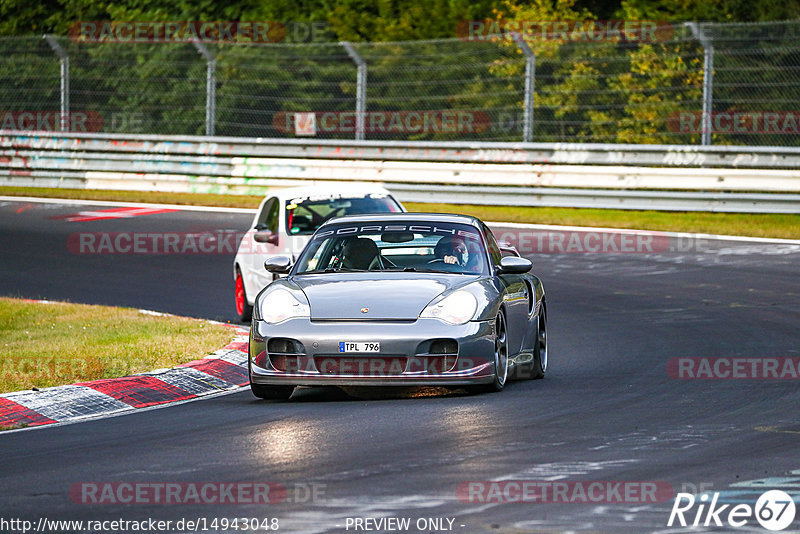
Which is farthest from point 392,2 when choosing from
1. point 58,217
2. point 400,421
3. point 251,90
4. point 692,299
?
point 400,421

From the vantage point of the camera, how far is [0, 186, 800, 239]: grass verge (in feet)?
70.9

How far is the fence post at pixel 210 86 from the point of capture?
87.5 feet

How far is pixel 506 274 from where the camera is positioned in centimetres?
1090

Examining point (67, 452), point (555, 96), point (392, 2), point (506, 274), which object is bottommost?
point (67, 452)

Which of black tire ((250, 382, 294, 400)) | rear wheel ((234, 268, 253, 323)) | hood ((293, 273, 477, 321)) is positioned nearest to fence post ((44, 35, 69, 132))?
rear wheel ((234, 268, 253, 323))

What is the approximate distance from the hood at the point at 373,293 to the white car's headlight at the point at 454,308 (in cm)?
6

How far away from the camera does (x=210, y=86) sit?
87.9ft

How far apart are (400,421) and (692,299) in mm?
7477

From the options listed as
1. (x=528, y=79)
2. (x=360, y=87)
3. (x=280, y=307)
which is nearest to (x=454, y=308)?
(x=280, y=307)

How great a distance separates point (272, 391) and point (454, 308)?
135 centimetres

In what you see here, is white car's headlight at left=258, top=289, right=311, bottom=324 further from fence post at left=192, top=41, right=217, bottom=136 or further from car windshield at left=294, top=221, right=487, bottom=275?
fence post at left=192, top=41, right=217, bottom=136

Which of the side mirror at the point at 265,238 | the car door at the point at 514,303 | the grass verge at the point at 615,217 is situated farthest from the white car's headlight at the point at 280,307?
the grass verge at the point at 615,217

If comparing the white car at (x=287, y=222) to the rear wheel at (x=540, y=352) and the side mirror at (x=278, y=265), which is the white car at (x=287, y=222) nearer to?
the side mirror at (x=278, y=265)

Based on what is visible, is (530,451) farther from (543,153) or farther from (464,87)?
(464,87)
